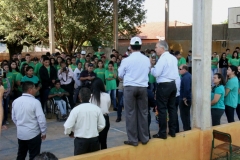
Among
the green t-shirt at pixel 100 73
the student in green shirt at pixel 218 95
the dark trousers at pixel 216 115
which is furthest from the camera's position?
the green t-shirt at pixel 100 73

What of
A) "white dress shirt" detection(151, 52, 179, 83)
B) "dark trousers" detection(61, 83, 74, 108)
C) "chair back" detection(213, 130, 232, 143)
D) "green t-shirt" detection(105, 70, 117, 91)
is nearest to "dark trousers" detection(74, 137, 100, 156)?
"white dress shirt" detection(151, 52, 179, 83)

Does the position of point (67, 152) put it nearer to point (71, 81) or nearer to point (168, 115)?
point (168, 115)

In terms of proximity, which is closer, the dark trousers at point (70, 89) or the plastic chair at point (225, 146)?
the plastic chair at point (225, 146)

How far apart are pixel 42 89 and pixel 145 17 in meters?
13.4

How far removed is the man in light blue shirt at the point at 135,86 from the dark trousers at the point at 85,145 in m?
0.71

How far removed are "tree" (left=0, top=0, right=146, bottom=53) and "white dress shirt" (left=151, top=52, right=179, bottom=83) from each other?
14740 mm

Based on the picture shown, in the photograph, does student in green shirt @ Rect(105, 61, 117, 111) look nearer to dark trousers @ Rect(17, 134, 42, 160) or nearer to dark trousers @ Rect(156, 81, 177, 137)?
dark trousers @ Rect(156, 81, 177, 137)

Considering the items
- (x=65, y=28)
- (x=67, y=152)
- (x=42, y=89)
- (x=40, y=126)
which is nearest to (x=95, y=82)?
(x=40, y=126)

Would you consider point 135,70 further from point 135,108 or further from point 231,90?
point 231,90

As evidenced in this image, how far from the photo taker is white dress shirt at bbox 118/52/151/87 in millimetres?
5043

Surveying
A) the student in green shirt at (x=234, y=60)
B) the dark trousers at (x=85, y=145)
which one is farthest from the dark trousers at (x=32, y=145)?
the student in green shirt at (x=234, y=60)

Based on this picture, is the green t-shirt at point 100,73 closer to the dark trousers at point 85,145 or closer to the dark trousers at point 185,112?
the dark trousers at point 185,112

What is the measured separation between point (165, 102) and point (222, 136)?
1452mm

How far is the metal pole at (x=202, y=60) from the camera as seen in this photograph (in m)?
6.25
